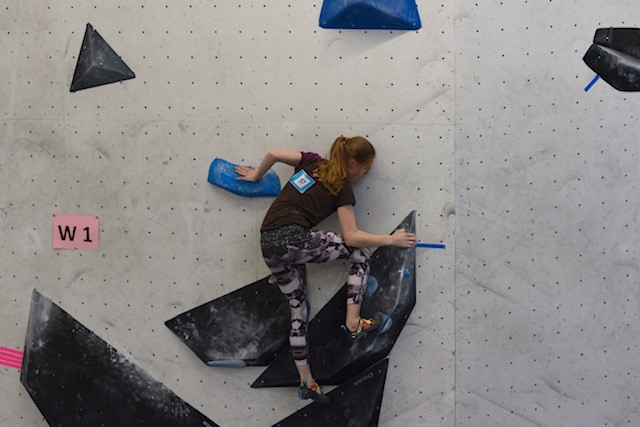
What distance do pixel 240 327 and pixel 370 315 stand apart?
47 centimetres

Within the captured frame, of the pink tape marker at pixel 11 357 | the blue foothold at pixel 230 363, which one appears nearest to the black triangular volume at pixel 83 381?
the pink tape marker at pixel 11 357

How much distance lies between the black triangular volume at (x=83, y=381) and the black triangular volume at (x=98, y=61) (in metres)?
0.84

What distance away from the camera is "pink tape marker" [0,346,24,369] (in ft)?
7.21

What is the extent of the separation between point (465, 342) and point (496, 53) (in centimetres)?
102

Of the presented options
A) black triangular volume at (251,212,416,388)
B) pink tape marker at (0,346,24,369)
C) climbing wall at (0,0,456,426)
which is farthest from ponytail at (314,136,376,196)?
pink tape marker at (0,346,24,369)

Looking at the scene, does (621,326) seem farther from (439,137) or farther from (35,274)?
(35,274)

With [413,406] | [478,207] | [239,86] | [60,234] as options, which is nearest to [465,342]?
[413,406]

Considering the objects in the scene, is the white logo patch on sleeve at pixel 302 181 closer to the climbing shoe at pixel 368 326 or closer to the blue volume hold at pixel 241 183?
the blue volume hold at pixel 241 183

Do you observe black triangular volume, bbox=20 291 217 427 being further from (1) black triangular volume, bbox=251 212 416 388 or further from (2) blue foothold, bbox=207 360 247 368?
(1) black triangular volume, bbox=251 212 416 388

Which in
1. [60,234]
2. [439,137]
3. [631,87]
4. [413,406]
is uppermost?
[631,87]

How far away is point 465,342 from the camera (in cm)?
211

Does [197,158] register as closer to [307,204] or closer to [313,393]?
[307,204]

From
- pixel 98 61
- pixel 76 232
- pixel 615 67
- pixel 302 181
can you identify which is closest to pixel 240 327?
pixel 302 181

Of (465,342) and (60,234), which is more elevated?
(60,234)
